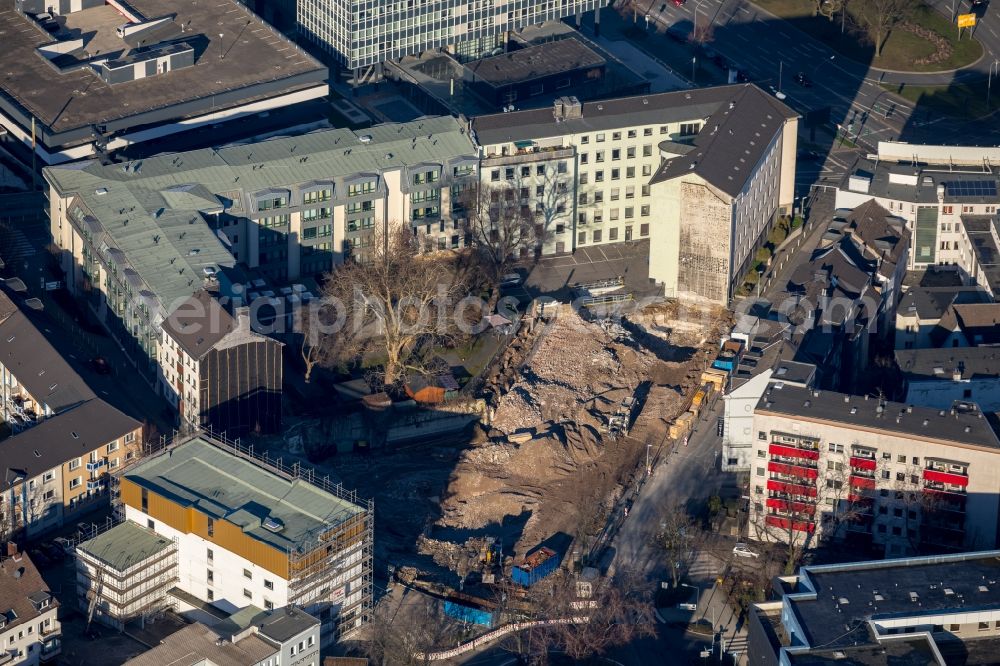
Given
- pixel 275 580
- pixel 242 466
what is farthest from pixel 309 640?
pixel 242 466

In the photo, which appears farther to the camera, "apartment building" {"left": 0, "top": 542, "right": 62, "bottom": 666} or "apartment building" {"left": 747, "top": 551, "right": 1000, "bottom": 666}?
"apartment building" {"left": 0, "top": 542, "right": 62, "bottom": 666}

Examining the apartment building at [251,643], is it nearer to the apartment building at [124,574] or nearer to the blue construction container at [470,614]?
the apartment building at [124,574]

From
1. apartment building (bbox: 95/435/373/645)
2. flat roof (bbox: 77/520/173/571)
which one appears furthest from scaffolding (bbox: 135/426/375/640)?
flat roof (bbox: 77/520/173/571)

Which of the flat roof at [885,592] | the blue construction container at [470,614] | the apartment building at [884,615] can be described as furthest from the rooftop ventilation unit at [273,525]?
the flat roof at [885,592]

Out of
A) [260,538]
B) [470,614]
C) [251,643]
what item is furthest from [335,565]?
[470,614]

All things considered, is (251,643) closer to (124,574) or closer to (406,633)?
(124,574)

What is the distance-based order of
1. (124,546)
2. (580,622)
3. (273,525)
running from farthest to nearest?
1. (124,546)
2. (580,622)
3. (273,525)

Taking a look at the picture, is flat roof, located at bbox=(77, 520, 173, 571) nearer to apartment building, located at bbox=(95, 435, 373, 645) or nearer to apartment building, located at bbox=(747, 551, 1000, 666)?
apartment building, located at bbox=(95, 435, 373, 645)
